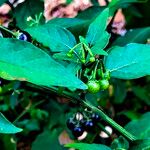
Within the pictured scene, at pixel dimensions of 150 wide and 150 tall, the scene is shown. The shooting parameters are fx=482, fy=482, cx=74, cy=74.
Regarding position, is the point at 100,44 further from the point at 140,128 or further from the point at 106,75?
the point at 140,128

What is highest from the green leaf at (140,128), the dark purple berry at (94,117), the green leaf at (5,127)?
the green leaf at (5,127)

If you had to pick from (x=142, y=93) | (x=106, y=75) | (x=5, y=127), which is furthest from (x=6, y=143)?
(x=5, y=127)

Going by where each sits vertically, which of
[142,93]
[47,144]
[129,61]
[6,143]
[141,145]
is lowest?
[142,93]

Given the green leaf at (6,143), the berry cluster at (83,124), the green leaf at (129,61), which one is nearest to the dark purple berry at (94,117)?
the berry cluster at (83,124)

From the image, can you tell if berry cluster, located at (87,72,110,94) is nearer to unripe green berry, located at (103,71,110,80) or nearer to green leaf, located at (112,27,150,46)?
unripe green berry, located at (103,71,110,80)

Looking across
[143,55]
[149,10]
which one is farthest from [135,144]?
[149,10]

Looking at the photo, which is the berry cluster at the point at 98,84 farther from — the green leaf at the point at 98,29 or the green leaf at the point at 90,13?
the green leaf at the point at 90,13
